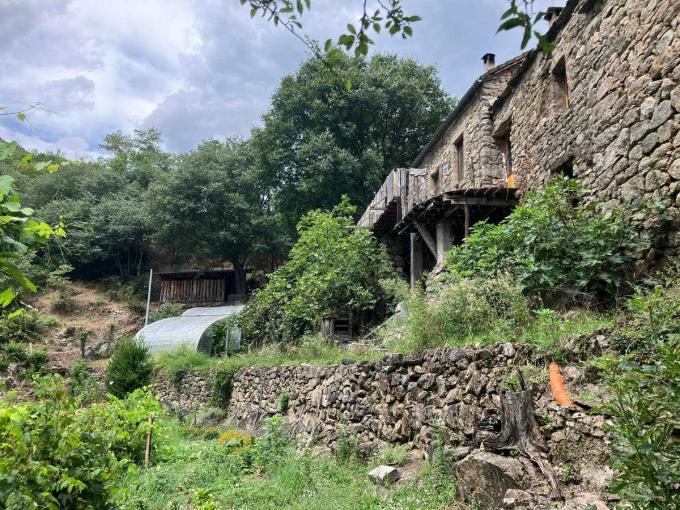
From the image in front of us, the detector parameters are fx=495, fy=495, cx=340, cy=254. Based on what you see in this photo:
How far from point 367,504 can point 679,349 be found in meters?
3.22

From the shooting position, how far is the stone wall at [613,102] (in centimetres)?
560

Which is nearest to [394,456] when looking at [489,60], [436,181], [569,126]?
[569,126]

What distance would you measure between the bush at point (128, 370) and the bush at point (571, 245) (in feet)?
38.3

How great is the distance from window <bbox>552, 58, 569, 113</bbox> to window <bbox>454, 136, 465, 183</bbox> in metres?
4.34

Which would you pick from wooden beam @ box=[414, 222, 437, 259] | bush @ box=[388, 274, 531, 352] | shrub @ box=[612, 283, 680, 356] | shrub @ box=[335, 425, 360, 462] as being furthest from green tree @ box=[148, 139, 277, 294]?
shrub @ box=[612, 283, 680, 356]

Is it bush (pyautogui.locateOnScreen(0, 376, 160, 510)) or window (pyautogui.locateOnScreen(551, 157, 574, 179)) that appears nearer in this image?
bush (pyautogui.locateOnScreen(0, 376, 160, 510))

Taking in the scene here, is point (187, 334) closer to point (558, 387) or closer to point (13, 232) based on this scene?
point (558, 387)

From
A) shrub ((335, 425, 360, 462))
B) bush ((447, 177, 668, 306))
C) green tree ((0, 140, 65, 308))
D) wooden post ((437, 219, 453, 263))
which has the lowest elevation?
shrub ((335, 425, 360, 462))

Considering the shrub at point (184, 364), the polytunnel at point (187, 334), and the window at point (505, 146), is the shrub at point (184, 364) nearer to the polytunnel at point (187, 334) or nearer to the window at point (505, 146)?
the polytunnel at point (187, 334)

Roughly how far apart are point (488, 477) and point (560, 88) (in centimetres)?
721

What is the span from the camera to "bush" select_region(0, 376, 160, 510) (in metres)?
2.38

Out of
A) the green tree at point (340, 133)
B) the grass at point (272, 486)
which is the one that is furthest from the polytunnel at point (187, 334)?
the grass at point (272, 486)

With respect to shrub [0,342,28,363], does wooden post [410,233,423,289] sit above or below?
above

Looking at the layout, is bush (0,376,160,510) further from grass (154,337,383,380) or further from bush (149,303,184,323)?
bush (149,303,184,323)
